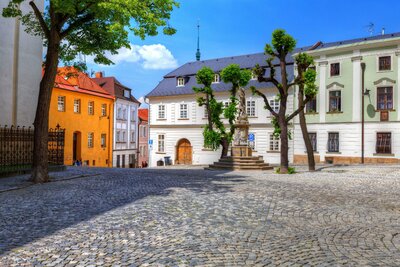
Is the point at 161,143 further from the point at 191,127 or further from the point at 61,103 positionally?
the point at 61,103

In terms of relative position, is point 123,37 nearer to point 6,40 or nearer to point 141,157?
point 6,40

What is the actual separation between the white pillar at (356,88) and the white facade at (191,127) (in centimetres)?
782

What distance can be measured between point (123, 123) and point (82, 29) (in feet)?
122

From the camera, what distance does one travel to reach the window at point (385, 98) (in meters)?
32.5

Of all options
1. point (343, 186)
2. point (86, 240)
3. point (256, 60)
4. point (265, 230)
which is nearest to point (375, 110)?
point (256, 60)

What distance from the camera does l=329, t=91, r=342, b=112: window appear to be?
3491 cm

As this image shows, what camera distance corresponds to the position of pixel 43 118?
14180mm

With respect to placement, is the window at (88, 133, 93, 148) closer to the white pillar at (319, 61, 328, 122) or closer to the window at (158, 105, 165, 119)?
the window at (158, 105, 165, 119)

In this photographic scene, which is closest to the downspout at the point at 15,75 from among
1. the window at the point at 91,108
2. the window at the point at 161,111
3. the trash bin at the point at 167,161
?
the window at the point at 91,108

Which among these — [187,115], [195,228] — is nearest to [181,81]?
[187,115]

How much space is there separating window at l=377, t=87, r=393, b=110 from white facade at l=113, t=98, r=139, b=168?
97.5ft

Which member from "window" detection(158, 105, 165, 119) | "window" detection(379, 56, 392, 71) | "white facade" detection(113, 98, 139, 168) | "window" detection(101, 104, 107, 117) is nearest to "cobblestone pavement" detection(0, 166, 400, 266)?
"window" detection(379, 56, 392, 71)

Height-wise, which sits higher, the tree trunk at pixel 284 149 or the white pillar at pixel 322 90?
the white pillar at pixel 322 90

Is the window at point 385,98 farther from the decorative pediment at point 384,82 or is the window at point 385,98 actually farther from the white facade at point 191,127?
the white facade at point 191,127
